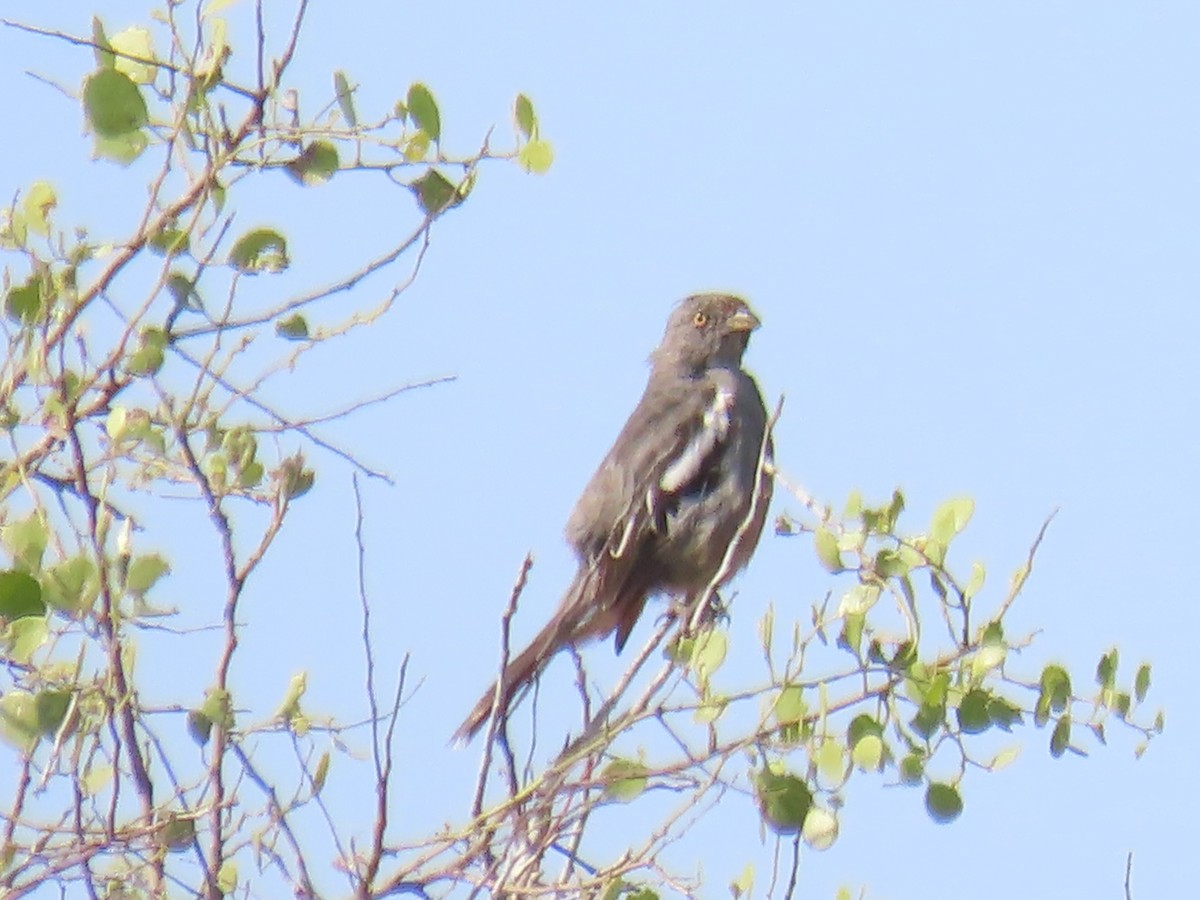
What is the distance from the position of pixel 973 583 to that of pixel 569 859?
1.08m

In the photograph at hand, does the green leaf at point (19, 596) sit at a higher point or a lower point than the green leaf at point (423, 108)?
lower

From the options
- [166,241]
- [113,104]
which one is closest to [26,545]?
[166,241]

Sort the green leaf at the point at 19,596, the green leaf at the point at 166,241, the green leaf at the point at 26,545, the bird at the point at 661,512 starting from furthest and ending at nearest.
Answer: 1. the bird at the point at 661,512
2. the green leaf at the point at 166,241
3. the green leaf at the point at 26,545
4. the green leaf at the point at 19,596

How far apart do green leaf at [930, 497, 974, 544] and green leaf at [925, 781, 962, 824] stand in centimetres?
49

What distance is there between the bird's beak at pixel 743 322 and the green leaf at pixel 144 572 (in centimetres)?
458

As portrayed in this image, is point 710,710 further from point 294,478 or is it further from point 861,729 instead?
point 294,478

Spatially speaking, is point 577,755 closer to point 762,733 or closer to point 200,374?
point 762,733

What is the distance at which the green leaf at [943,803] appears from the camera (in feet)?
12.3

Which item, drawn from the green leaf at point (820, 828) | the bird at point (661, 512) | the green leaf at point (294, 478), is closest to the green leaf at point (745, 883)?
the green leaf at point (820, 828)

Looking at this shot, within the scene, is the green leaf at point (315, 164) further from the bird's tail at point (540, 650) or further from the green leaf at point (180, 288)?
the bird's tail at point (540, 650)

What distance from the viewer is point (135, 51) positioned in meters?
3.90

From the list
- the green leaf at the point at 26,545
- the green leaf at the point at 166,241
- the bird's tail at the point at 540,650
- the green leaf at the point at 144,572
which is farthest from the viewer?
the bird's tail at the point at 540,650

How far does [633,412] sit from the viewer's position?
24.5ft

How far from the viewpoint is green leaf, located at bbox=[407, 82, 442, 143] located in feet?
12.9
